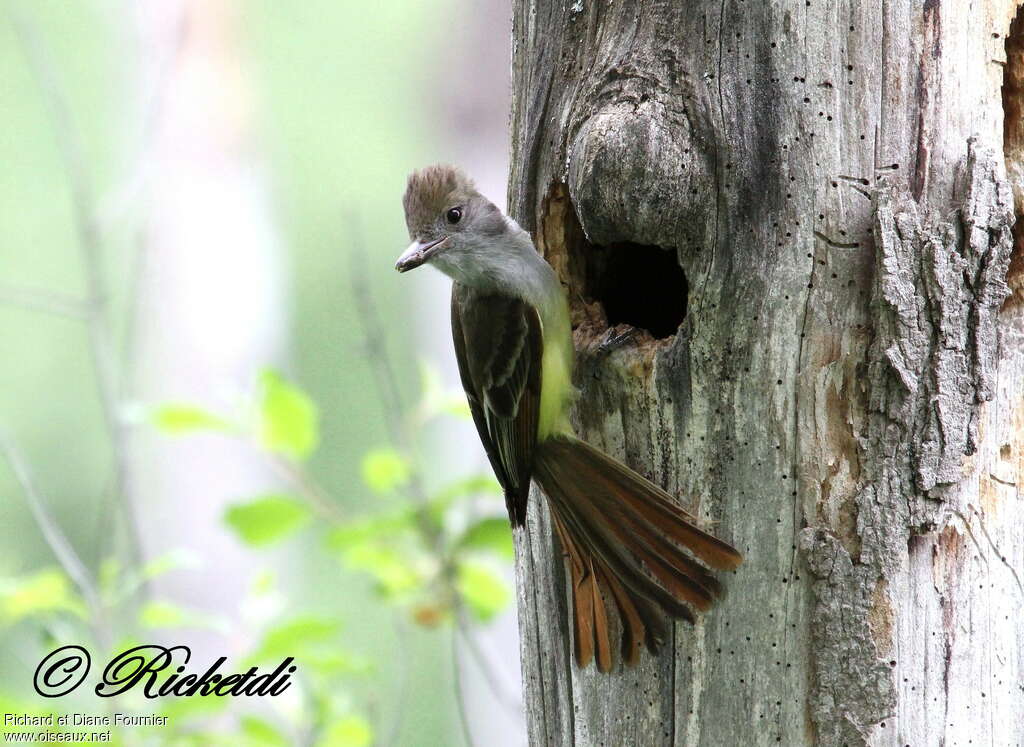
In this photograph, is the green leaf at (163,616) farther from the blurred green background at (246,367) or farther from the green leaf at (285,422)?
the green leaf at (285,422)

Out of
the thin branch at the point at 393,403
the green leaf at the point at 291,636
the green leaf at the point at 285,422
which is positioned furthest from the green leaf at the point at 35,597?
the thin branch at the point at 393,403

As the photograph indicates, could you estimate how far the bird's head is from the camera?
10.4ft

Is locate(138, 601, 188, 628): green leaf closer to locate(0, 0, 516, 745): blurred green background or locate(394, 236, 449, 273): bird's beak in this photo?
locate(0, 0, 516, 745): blurred green background

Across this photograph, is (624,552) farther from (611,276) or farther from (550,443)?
Result: (611,276)

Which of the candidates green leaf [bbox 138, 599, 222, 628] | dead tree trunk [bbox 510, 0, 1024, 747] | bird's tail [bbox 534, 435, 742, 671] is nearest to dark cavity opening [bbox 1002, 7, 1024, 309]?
dead tree trunk [bbox 510, 0, 1024, 747]

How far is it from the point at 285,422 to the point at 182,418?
30cm

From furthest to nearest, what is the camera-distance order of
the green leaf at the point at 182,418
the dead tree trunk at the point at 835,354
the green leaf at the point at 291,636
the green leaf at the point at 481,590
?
the green leaf at the point at 481,590 < the green leaf at the point at 182,418 < the green leaf at the point at 291,636 < the dead tree trunk at the point at 835,354

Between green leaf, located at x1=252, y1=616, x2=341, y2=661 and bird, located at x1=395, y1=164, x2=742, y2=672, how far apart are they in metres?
0.53

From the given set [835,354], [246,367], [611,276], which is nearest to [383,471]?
[611,276]

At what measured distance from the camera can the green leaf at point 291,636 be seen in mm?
2693

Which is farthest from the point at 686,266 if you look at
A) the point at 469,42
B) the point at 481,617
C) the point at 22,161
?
the point at 22,161

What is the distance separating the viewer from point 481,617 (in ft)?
10.5

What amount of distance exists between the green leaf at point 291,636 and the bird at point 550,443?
534mm

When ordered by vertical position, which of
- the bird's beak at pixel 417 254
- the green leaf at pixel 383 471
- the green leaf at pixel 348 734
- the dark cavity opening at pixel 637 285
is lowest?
the green leaf at pixel 348 734
